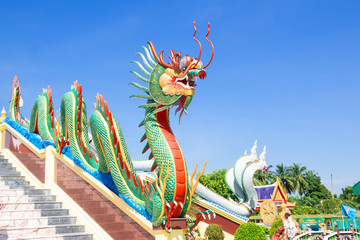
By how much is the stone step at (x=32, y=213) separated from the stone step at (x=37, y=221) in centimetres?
22

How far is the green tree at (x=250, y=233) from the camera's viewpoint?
11938 mm

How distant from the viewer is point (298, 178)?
1793 inches

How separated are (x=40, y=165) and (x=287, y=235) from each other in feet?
19.3

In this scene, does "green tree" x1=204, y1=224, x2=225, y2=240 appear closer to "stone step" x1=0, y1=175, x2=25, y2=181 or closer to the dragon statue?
"stone step" x1=0, y1=175, x2=25, y2=181

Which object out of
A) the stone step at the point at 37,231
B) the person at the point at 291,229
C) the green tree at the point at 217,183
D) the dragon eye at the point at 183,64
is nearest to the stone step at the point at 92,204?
the stone step at the point at 37,231

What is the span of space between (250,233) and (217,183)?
19188mm

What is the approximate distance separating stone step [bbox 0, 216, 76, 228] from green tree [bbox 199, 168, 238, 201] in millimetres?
23072

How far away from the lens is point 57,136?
9305mm

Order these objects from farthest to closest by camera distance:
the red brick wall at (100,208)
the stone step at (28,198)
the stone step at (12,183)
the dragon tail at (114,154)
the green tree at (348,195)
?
the green tree at (348,195), the stone step at (12,183), the stone step at (28,198), the dragon tail at (114,154), the red brick wall at (100,208)

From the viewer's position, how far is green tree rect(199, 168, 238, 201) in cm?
3061

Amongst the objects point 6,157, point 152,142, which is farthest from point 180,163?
point 6,157

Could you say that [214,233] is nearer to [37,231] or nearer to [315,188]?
[37,231]

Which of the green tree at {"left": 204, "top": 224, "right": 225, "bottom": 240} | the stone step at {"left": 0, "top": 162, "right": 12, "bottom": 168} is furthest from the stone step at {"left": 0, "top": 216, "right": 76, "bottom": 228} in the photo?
the green tree at {"left": 204, "top": 224, "right": 225, "bottom": 240}

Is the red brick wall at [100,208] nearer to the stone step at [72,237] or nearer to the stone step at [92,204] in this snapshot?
the stone step at [92,204]
